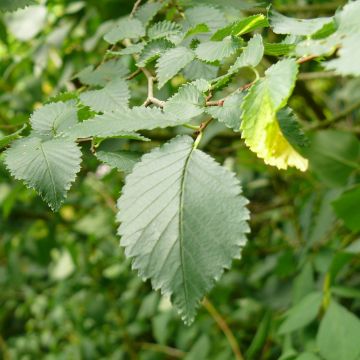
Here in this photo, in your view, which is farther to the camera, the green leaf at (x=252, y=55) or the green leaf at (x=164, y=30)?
the green leaf at (x=164, y=30)

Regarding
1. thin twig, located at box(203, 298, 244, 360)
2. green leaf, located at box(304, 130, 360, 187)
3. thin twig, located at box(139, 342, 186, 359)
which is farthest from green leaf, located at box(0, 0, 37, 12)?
thin twig, located at box(139, 342, 186, 359)

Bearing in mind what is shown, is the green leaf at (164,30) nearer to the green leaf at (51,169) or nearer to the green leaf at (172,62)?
the green leaf at (172,62)

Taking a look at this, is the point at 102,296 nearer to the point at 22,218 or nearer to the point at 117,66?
the point at 22,218

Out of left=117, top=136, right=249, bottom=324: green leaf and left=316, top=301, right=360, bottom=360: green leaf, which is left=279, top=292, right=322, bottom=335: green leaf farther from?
left=117, top=136, right=249, bottom=324: green leaf

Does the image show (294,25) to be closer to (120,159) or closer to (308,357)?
(120,159)

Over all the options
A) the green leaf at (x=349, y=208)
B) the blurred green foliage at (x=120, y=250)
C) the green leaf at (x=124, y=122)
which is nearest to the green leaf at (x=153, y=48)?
the green leaf at (x=124, y=122)

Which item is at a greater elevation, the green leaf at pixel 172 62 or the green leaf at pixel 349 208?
the green leaf at pixel 172 62

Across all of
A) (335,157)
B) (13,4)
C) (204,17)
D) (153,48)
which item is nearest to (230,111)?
(153,48)
